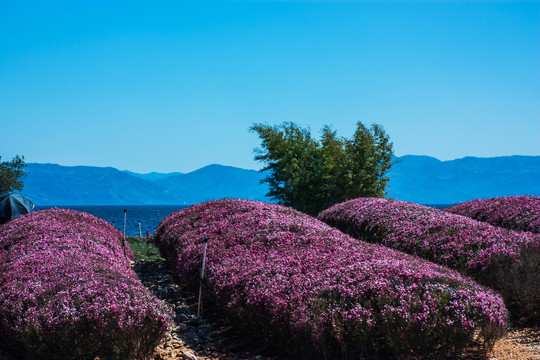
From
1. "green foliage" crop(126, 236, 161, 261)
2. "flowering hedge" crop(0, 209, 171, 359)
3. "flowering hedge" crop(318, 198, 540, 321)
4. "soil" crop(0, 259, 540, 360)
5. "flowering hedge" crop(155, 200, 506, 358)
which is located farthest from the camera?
"green foliage" crop(126, 236, 161, 261)

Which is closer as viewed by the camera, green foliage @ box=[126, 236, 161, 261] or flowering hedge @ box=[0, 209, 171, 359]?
flowering hedge @ box=[0, 209, 171, 359]

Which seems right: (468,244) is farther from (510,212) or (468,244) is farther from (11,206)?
(11,206)

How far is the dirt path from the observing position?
7062 mm

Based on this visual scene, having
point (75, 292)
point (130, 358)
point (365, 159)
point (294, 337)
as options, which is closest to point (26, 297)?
point (75, 292)

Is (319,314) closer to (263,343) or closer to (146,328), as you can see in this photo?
(263,343)

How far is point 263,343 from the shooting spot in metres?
8.18

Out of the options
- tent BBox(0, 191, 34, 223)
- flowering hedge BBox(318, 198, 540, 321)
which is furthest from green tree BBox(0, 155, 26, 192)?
flowering hedge BBox(318, 198, 540, 321)

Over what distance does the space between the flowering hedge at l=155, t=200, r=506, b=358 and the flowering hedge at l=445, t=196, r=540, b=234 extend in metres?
6.69

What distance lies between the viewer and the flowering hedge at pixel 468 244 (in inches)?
352

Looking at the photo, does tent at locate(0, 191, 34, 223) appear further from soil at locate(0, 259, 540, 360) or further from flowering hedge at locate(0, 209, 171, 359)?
soil at locate(0, 259, 540, 360)

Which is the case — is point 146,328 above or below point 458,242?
below

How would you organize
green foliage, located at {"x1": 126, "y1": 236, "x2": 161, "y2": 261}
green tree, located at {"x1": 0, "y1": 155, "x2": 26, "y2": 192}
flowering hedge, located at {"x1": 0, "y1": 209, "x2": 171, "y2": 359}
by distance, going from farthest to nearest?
green tree, located at {"x1": 0, "y1": 155, "x2": 26, "y2": 192} < green foliage, located at {"x1": 126, "y1": 236, "x2": 161, "y2": 261} < flowering hedge, located at {"x1": 0, "y1": 209, "x2": 171, "y2": 359}

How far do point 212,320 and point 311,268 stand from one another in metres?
3.03

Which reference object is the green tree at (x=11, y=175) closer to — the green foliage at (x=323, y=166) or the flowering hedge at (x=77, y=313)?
the green foliage at (x=323, y=166)
